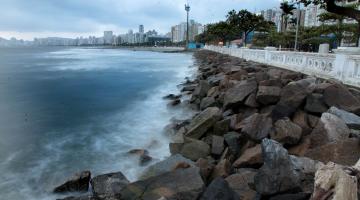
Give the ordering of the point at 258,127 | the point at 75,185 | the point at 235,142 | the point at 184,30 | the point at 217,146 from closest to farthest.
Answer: the point at 75,185
the point at 258,127
the point at 235,142
the point at 217,146
the point at 184,30

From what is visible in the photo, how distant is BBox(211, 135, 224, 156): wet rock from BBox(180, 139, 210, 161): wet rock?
0.51 ft

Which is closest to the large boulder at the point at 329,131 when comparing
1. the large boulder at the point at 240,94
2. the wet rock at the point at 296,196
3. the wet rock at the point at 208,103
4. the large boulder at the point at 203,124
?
the wet rock at the point at 296,196

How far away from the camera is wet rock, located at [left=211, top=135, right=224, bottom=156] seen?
8477 mm

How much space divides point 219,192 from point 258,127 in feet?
10.8

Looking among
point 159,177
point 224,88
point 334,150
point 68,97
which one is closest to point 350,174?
point 334,150

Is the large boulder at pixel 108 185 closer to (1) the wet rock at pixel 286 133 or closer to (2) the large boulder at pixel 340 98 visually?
(1) the wet rock at pixel 286 133

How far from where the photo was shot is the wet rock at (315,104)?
29.0 feet

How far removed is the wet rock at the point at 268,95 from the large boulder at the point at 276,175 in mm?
4708

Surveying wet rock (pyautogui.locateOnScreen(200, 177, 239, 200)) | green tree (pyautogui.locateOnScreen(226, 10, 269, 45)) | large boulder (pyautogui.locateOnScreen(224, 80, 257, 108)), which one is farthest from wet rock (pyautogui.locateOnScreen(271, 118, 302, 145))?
green tree (pyautogui.locateOnScreen(226, 10, 269, 45))

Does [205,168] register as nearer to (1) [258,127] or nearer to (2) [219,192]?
(2) [219,192]

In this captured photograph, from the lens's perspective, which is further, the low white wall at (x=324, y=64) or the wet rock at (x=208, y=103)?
the wet rock at (x=208, y=103)

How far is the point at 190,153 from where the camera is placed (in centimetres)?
871

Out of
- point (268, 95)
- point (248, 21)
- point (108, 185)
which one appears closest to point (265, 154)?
point (108, 185)

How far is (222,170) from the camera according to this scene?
7035 millimetres
